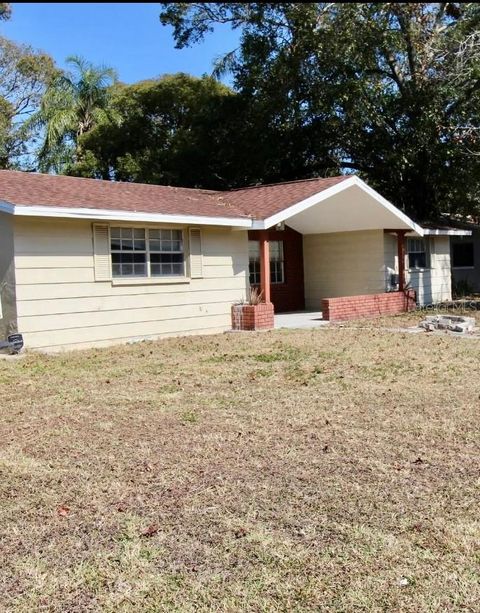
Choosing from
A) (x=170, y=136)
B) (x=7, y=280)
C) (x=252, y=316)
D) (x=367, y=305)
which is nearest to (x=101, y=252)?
(x=7, y=280)

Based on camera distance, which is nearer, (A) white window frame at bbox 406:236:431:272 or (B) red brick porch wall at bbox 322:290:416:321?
(B) red brick porch wall at bbox 322:290:416:321

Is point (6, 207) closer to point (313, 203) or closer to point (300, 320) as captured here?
point (313, 203)

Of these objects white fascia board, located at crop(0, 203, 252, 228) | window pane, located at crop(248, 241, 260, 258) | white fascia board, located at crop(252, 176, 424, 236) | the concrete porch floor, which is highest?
white fascia board, located at crop(252, 176, 424, 236)

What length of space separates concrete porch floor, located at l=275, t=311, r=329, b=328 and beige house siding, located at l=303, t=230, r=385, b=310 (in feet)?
4.08

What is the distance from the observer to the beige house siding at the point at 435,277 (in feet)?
65.6

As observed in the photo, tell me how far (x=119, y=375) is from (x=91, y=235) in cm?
399

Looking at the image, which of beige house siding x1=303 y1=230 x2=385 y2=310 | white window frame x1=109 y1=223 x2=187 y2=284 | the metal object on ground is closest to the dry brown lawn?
the metal object on ground

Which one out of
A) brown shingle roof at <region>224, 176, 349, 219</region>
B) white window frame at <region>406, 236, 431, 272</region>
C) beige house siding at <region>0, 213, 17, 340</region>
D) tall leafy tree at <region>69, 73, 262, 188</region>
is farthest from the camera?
tall leafy tree at <region>69, 73, 262, 188</region>

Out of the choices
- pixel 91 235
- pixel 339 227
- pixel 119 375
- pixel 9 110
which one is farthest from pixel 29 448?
pixel 9 110

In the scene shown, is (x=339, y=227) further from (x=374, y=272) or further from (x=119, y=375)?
(x=119, y=375)

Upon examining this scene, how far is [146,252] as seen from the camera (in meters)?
12.9

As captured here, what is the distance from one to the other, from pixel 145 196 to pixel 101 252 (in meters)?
2.76

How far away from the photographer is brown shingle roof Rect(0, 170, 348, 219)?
11.6 metres

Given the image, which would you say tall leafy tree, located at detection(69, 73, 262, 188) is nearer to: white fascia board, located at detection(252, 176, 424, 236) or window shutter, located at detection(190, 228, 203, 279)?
white fascia board, located at detection(252, 176, 424, 236)
